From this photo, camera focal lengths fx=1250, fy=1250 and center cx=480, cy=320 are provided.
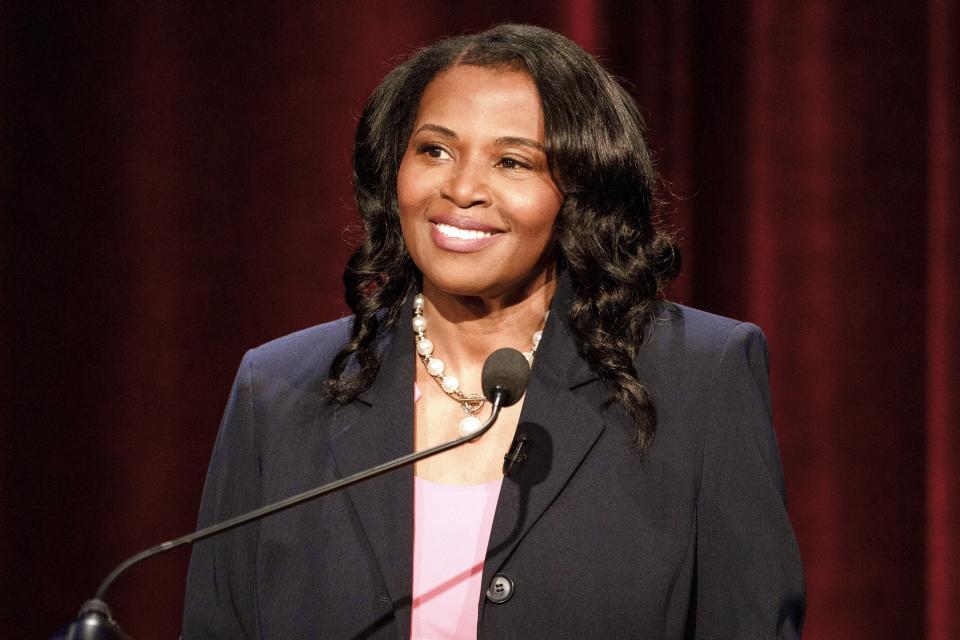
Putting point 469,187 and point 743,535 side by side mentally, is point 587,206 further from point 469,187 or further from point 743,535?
point 743,535

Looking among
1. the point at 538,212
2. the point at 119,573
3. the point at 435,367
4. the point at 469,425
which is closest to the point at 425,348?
the point at 435,367

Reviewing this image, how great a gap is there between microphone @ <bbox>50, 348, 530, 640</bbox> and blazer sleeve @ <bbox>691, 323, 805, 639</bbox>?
1.25 ft

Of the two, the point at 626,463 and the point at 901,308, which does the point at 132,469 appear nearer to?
the point at 626,463

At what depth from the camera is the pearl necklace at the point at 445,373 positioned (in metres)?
1.96

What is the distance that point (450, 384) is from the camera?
6.57ft

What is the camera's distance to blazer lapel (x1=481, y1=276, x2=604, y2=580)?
1.74m

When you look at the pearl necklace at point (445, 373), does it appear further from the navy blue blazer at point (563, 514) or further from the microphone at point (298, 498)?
the microphone at point (298, 498)

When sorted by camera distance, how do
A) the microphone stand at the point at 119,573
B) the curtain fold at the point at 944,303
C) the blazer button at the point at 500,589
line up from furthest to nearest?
the curtain fold at the point at 944,303 → the blazer button at the point at 500,589 → the microphone stand at the point at 119,573

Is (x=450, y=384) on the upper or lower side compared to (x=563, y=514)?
upper

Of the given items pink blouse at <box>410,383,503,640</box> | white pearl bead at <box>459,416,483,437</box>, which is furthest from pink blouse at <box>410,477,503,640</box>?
white pearl bead at <box>459,416,483,437</box>

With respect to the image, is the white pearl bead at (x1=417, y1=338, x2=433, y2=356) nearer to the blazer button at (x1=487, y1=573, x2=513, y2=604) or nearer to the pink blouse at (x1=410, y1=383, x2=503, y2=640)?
the pink blouse at (x1=410, y1=383, x2=503, y2=640)

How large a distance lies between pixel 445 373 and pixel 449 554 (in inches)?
13.2

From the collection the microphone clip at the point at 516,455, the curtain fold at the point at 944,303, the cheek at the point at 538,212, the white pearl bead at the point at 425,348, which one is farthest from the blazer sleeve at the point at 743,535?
the curtain fold at the point at 944,303

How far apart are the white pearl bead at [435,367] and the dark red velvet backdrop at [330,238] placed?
32.9 inches
